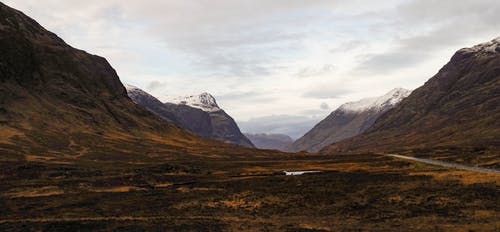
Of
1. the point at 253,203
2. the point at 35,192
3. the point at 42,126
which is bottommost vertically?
the point at 253,203

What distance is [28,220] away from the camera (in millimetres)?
49281

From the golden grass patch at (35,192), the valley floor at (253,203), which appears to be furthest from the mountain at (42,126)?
the valley floor at (253,203)

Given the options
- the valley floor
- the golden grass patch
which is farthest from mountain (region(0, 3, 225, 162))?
the valley floor

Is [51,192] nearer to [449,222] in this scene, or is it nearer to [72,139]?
[449,222]

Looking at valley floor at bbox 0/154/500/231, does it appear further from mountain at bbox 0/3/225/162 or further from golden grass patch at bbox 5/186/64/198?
mountain at bbox 0/3/225/162

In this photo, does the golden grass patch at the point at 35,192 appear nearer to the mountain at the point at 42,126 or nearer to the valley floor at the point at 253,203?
the valley floor at the point at 253,203

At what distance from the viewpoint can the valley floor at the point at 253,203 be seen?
44656mm

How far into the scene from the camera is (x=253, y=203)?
5816 centimetres

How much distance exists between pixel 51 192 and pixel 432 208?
53.2 meters

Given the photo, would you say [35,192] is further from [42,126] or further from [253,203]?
[42,126]

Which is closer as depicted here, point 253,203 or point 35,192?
point 253,203

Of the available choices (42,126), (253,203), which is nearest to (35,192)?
(253,203)

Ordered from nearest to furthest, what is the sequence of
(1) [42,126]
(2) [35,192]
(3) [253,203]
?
(3) [253,203], (2) [35,192], (1) [42,126]

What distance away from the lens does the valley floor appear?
4466cm
